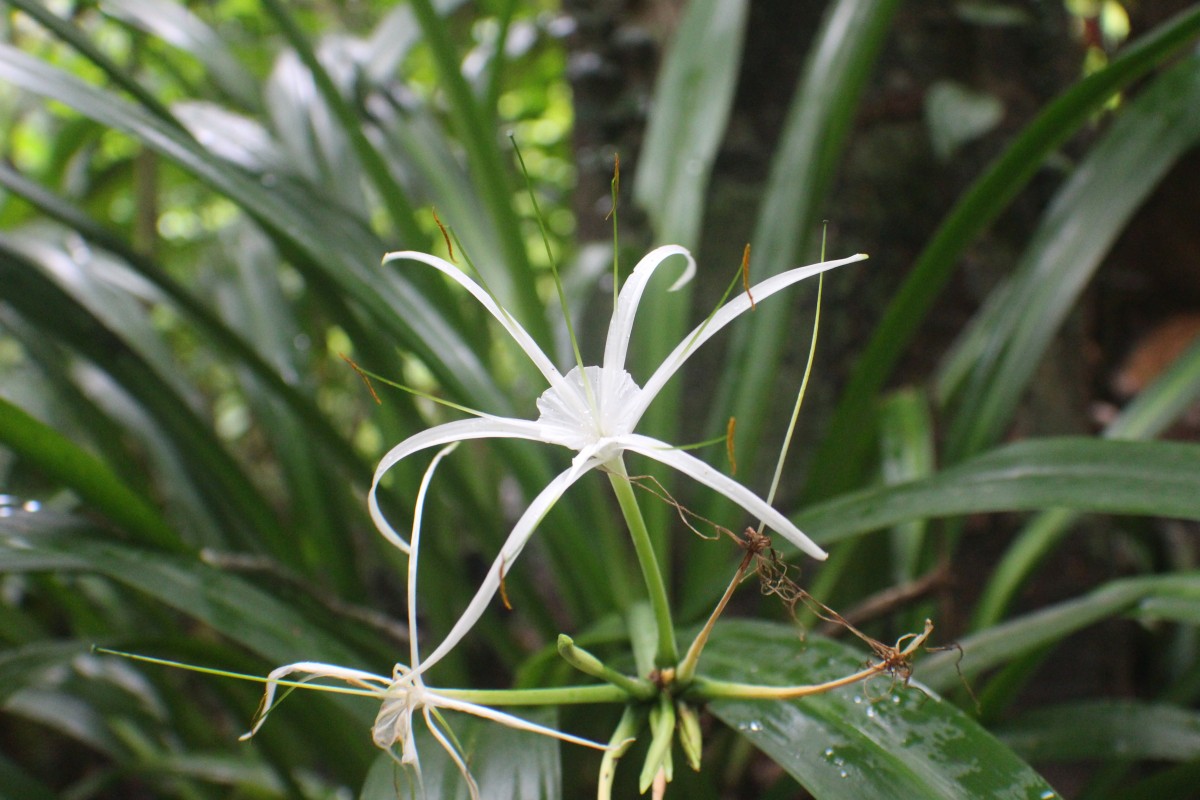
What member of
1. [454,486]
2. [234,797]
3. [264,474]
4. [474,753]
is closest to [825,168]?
[454,486]

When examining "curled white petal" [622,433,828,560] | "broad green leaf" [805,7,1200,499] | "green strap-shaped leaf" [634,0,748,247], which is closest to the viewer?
"curled white petal" [622,433,828,560]

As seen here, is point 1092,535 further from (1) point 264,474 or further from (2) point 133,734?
(1) point 264,474

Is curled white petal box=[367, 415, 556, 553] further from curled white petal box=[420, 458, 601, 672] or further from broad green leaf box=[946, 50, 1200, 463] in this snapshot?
broad green leaf box=[946, 50, 1200, 463]

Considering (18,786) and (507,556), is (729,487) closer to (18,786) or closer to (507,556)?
(507,556)

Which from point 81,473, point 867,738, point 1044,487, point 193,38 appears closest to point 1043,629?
point 1044,487

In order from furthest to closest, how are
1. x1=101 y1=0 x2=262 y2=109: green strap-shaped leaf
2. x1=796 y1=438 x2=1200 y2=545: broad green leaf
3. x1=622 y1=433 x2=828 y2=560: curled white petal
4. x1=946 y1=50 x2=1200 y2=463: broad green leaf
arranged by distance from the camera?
x1=101 y1=0 x2=262 y2=109: green strap-shaped leaf → x1=946 y1=50 x2=1200 y2=463: broad green leaf → x1=796 y1=438 x2=1200 y2=545: broad green leaf → x1=622 y1=433 x2=828 y2=560: curled white petal

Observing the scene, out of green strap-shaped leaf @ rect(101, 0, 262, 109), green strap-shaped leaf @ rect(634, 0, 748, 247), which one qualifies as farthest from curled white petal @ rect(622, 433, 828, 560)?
green strap-shaped leaf @ rect(101, 0, 262, 109)
